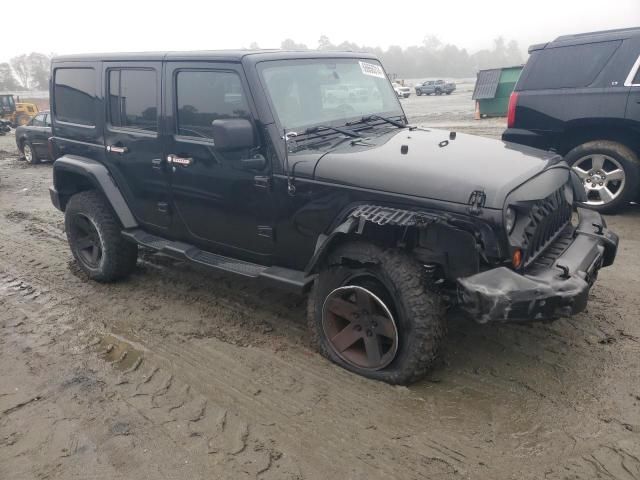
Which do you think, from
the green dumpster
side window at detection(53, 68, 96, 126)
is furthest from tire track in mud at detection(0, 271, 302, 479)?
the green dumpster

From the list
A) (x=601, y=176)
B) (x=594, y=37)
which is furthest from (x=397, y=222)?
(x=594, y=37)

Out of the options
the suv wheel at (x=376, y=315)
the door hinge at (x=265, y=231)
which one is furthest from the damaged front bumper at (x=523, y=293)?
the door hinge at (x=265, y=231)

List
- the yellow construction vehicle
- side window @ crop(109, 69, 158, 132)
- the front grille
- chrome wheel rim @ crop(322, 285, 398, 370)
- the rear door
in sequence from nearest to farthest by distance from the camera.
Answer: the front grille, chrome wheel rim @ crop(322, 285, 398, 370), side window @ crop(109, 69, 158, 132), the rear door, the yellow construction vehicle

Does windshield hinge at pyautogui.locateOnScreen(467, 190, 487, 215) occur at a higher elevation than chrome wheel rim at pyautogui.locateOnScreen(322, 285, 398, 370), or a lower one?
higher

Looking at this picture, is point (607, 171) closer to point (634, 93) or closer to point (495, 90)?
point (634, 93)

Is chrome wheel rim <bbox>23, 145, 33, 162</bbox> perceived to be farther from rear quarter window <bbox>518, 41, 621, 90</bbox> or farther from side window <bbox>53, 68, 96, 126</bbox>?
rear quarter window <bbox>518, 41, 621, 90</bbox>

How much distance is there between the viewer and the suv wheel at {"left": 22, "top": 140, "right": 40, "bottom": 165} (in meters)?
13.3

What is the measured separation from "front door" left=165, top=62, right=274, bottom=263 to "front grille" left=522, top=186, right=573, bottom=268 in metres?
1.62

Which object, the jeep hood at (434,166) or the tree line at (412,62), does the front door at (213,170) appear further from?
the tree line at (412,62)

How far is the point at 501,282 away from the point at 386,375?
95 centimetres

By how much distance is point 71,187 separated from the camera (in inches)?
202

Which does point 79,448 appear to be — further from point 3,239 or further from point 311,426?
point 3,239

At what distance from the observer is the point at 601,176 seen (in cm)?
626

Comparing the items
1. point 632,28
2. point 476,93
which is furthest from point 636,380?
point 476,93
